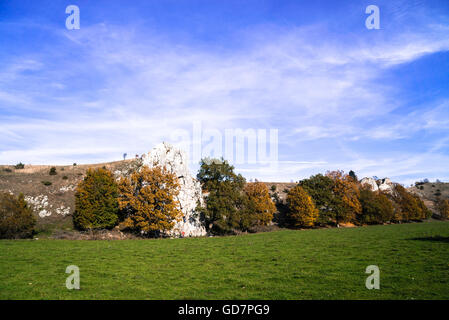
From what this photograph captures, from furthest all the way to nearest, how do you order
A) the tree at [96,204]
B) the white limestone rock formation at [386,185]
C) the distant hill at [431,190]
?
the distant hill at [431,190] < the white limestone rock formation at [386,185] < the tree at [96,204]

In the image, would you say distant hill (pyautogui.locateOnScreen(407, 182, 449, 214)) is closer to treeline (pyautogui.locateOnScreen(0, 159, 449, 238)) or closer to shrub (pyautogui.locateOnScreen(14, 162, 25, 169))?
treeline (pyautogui.locateOnScreen(0, 159, 449, 238))

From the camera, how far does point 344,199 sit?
271ft

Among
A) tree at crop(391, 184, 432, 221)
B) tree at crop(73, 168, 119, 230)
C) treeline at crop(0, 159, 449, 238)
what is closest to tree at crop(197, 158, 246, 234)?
treeline at crop(0, 159, 449, 238)

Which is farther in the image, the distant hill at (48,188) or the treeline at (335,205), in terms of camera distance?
the treeline at (335,205)

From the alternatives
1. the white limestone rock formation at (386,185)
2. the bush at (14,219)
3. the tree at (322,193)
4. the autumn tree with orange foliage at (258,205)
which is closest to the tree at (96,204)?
the bush at (14,219)

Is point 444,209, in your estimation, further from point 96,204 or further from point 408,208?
point 96,204

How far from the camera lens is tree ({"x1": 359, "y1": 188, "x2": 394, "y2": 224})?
87125 mm

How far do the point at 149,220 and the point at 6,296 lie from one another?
40.6 m

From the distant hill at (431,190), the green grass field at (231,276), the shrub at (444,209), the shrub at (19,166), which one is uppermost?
the shrub at (19,166)

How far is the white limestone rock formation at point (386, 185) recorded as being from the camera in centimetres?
11095

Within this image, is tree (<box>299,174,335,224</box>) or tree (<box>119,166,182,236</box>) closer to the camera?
tree (<box>119,166,182,236</box>)

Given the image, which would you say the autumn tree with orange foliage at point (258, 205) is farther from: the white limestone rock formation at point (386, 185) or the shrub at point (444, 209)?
the shrub at point (444, 209)

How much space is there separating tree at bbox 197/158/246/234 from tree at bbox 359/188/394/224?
47.2m
